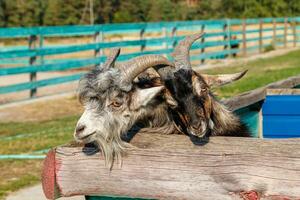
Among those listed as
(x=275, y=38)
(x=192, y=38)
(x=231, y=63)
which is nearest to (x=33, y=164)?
(x=192, y=38)

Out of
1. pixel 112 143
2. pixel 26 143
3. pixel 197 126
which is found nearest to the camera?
pixel 112 143

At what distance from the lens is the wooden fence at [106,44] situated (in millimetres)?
16031

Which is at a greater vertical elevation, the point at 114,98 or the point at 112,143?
the point at 114,98

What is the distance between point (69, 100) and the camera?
50.8 ft

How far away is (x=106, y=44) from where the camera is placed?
63.3 ft

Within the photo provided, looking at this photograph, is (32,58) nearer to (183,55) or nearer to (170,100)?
(183,55)

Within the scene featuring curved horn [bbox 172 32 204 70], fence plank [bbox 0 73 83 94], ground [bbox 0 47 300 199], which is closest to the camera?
curved horn [bbox 172 32 204 70]

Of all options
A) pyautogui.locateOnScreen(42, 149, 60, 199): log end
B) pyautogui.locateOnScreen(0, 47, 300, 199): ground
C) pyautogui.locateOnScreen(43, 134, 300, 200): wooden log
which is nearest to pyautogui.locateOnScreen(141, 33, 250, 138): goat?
pyautogui.locateOnScreen(43, 134, 300, 200): wooden log

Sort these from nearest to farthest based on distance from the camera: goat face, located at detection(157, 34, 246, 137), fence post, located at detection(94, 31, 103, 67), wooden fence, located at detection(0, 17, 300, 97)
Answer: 1. goat face, located at detection(157, 34, 246, 137)
2. wooden fence, located at detection(0, 17, 300, 97)
3. fence post, located at detection(94, 31, 103, 67)

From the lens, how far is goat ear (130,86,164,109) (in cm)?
363

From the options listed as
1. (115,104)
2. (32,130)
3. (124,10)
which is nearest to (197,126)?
(115,104)

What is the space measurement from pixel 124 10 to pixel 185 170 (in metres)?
61.9

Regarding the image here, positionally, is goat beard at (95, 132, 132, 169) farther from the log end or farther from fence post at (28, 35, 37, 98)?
fence post at (28, 35, 37, 98)

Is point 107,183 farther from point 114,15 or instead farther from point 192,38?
point 114,15
